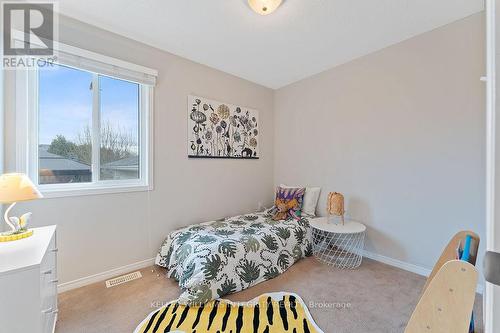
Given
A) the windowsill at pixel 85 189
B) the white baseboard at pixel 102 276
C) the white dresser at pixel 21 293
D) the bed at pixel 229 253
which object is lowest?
the white baseboard at pixel 102 276

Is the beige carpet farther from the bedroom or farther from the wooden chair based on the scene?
the wooden chair

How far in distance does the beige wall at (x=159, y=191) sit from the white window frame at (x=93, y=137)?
2.4 inches

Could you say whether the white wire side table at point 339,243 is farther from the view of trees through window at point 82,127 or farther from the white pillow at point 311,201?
the view of trees through window at point 82,127

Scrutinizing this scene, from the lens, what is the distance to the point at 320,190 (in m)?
3.07

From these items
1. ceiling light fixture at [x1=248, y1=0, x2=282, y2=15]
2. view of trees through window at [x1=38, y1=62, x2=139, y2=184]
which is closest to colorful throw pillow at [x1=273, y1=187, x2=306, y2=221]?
view of trees through window at [x1=38, y1=62, x2=139, y2=184]

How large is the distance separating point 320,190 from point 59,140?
297cm

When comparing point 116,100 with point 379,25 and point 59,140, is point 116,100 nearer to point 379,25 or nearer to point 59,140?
point 59,140

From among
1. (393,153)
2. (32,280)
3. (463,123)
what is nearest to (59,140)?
(32,280)

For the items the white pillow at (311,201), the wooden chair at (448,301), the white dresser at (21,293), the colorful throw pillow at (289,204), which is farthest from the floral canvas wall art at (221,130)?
the wooden chair at (448,301)

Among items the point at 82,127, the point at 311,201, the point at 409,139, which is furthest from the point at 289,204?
the point at 82,127

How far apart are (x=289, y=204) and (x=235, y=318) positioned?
1.68 metres

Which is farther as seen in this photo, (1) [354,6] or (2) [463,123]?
(2) [463,123]

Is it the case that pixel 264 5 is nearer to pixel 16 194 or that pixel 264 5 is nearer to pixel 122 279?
pixel 16 194

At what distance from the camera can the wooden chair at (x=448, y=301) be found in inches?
30.5
